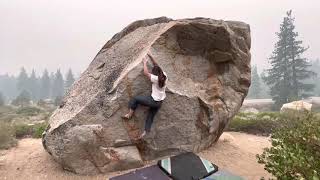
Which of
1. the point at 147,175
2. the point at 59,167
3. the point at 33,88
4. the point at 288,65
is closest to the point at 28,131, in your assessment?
the point at 59,167

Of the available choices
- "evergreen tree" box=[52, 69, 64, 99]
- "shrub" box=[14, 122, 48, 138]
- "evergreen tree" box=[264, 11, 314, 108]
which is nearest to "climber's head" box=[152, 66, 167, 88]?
"shrub" box=[14, 122, 48, 138]

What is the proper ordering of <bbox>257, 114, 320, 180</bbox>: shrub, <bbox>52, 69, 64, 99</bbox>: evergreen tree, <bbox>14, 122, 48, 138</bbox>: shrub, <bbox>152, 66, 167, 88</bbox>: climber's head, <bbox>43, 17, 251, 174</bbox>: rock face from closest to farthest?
1. <bbox>257, 114, 320, 180</bbox>: shrub
2. <bbox>152, 66, 167, 88</bbox>: climber's head
3. <bbox>43, 17, 251, 174</bbox>: rock face
4. <bbox>14, 122, 48, 138</bbox>: shrub
5. <bbox>52, 69, 64, 99</bbox>: evergreen tree

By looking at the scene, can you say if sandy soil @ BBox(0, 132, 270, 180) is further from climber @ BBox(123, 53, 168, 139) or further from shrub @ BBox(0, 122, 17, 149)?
climber @ BBox(123, 53, 168, 139)

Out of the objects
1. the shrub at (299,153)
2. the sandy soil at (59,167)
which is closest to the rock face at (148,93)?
the sandy soil at (59,167)

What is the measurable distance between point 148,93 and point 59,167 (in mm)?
3051

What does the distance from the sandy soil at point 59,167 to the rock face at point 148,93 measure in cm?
34

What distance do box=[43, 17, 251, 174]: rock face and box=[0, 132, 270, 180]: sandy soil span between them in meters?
0.34

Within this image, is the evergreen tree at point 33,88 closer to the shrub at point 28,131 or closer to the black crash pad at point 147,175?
the shrub at point 28,131

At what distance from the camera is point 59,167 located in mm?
10719

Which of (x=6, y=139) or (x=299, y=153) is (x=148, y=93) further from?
(x=6, y=139)

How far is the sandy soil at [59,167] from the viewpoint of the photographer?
34.6 ft

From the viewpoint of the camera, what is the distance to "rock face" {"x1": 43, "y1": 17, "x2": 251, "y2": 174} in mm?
10102

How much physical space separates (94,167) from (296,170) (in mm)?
5468

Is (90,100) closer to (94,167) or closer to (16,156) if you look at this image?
(94,167)
